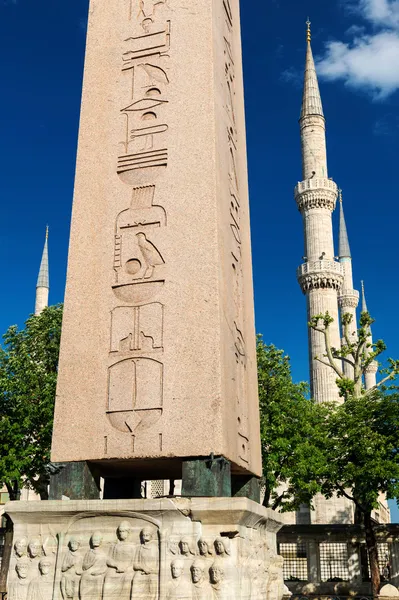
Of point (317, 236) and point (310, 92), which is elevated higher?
point (310, 92)

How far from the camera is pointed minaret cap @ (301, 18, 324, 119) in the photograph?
41.1 meters

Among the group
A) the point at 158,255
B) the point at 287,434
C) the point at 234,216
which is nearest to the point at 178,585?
the point at 158,255

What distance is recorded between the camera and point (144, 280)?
235 inches

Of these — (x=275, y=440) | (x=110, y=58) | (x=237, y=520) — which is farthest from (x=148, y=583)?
(x=275, y=440)

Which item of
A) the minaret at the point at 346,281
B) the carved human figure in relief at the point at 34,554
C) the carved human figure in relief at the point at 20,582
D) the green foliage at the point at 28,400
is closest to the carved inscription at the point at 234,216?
the carved human figure in relief at the point at 34,554

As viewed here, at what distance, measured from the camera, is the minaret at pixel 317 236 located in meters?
35.2

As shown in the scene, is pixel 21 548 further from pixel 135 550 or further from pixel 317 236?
pixel 317 236

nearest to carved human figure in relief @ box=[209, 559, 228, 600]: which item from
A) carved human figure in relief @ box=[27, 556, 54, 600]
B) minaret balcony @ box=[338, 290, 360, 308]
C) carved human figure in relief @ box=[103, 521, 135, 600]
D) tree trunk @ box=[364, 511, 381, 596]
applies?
carved human figure in relief @ box=[103, 521, 135, 600]

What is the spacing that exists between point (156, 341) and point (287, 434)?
1465 cm

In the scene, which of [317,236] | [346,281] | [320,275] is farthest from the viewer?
[346,281]

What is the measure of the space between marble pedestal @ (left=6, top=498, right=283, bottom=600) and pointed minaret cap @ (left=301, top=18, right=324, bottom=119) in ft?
126

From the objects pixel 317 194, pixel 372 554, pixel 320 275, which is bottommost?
pixel 372 554

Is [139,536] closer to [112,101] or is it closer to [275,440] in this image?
[112,101]

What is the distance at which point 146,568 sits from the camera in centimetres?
494
